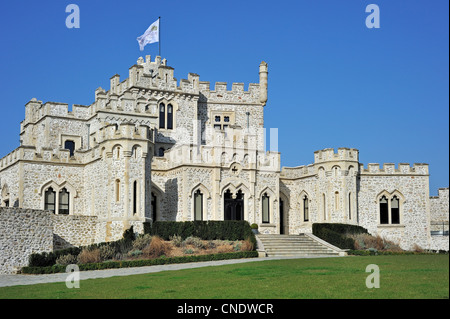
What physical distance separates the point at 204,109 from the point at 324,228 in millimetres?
17630

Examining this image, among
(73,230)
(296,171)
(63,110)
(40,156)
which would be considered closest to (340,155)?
(296,171)

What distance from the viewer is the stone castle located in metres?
39.3

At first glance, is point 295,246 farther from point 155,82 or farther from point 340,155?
point 155,82

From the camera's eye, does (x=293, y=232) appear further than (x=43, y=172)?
Yes

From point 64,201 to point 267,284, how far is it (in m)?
25.3

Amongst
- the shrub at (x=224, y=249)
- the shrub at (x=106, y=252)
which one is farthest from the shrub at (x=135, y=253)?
the shrub at (x=224, y=249)

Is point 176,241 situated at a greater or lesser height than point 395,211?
lesser

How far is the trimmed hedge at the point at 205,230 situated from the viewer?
37781mm

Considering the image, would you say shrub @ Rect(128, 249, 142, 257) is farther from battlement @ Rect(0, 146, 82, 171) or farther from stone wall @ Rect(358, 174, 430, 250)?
stone wall @ Rect(358, 174, 430, 250)

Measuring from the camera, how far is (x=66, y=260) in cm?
3247

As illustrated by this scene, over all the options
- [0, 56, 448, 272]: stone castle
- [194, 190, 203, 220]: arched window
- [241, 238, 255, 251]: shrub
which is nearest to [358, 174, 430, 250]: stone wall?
[0, 56, 448, 272]: stone castle

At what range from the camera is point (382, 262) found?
1153 inches
